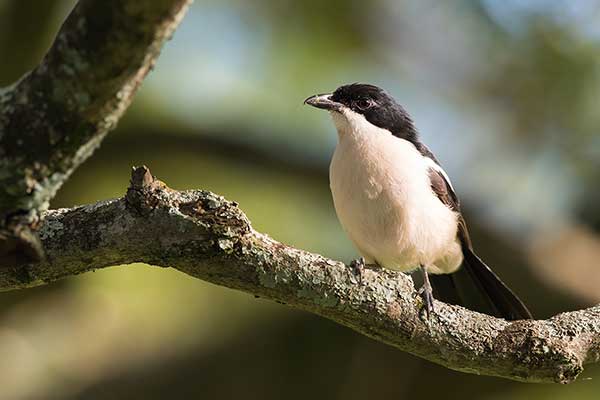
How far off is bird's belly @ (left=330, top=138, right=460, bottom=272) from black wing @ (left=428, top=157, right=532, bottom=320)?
0.22 meters

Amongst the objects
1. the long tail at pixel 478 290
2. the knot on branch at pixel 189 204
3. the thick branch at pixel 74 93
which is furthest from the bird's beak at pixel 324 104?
the thick branch at pixel 74 93

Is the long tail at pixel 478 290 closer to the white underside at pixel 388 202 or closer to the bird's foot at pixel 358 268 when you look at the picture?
the white underside at pixel 388 202

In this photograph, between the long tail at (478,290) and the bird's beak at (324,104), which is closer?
the long tail at (478,290)

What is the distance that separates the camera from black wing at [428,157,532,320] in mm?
4988

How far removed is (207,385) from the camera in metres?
6.64

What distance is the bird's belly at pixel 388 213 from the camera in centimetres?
471

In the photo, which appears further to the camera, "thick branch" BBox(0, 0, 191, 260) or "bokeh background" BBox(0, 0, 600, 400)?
"bokeh background" BBox(0, 0, 600, 400)

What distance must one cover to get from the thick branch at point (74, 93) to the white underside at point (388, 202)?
8.93 feet

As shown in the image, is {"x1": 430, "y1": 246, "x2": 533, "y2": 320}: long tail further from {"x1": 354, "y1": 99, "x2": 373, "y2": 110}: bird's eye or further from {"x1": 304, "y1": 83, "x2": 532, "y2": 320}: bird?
{"x1": 354, "y1": 99, "x2": 373, "y2": 110}: bird's eye

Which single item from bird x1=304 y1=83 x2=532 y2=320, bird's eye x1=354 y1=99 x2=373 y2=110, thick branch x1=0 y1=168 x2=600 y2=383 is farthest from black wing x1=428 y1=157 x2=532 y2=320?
thick branch x1=0 y1=168 x2=600 y2=383

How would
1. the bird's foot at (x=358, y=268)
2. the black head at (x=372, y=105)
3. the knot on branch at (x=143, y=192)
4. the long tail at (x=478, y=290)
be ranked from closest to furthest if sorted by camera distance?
the knot on branch at (x=143, y=192) < the bird's foot at (x=358, y=268) < the long tail at (x=478, y=290) < the black head at (x=372, y=105)

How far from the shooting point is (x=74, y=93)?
77.9 inches

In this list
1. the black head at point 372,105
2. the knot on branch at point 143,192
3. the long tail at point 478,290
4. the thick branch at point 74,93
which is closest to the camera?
the thick branch at point 74,93

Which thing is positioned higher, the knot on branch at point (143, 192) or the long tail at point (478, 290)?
the knot on branch at point (143, 192)
